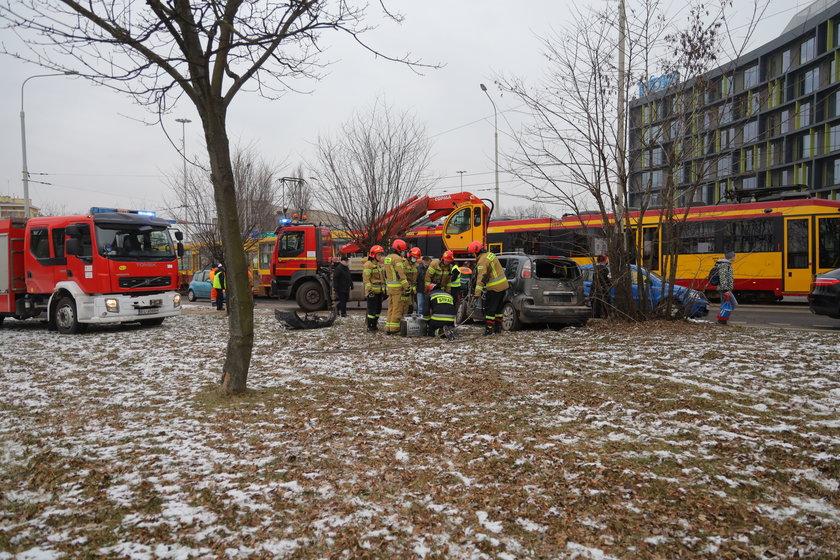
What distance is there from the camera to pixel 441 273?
1004cm

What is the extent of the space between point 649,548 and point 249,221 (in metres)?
22.9

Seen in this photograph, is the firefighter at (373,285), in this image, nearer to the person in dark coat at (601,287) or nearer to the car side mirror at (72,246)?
the person in dark coat at (601,287)

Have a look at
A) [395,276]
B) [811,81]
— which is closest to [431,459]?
[395,276]

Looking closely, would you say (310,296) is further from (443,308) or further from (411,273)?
(443,308)

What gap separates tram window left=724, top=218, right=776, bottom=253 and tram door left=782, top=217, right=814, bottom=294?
45 centimetres

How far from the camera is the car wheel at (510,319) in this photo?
10.4 metres

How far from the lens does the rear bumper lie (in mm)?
10172

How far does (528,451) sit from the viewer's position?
3930mm

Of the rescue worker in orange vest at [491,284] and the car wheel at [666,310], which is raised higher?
the rescue worker in orange vest at [491,284]

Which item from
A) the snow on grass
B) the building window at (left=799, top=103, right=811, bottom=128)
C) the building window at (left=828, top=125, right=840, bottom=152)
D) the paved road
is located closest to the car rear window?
the snow on grass

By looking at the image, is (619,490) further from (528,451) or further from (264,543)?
(264,543)

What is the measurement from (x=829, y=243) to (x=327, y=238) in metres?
15.6

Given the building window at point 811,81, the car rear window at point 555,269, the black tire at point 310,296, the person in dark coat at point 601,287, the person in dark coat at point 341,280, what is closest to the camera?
the car rear window at point 555,269

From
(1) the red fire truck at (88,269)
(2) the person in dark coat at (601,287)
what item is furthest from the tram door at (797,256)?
(1) the red fire truck at (88,269)
